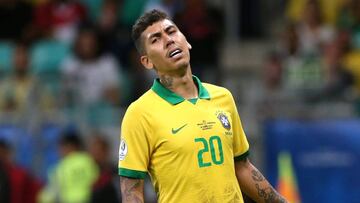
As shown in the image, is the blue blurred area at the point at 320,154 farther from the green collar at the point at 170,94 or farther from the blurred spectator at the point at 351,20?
the green collar at the point at 170,94

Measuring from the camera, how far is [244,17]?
16656mm

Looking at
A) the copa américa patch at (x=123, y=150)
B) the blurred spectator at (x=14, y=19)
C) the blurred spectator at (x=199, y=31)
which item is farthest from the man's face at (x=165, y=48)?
the blurred spectator at (x=14, y=19)

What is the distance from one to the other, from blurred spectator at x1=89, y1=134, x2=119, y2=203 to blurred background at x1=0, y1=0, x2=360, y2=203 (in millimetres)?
13

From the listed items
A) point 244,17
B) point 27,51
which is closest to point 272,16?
point 244,17

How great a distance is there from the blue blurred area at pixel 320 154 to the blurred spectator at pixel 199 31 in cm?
170

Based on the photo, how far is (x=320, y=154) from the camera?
13156 millimetres

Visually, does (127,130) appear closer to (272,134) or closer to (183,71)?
(183,71)

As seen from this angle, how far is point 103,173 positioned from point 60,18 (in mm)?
3562

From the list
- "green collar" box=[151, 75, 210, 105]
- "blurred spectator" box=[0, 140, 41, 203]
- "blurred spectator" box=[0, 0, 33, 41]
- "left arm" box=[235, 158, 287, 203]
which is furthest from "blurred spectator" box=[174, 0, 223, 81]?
"green collar" box=[151, 75, 210, 105]

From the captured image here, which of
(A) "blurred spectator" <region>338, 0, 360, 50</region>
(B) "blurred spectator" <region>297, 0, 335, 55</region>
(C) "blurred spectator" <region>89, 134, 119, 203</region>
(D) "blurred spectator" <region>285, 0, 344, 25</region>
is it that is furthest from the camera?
(D) "blurred spectator" <region>285, 0, 344, 25</region>

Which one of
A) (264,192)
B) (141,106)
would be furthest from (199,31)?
(141,106)

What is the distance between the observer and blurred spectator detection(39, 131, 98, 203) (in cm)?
1328

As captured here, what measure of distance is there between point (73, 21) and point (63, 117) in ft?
7.57

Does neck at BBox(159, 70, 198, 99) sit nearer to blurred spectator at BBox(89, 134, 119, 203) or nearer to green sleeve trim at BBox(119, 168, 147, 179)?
green sleeve trim at BBox(119, 168, 147, 179)
